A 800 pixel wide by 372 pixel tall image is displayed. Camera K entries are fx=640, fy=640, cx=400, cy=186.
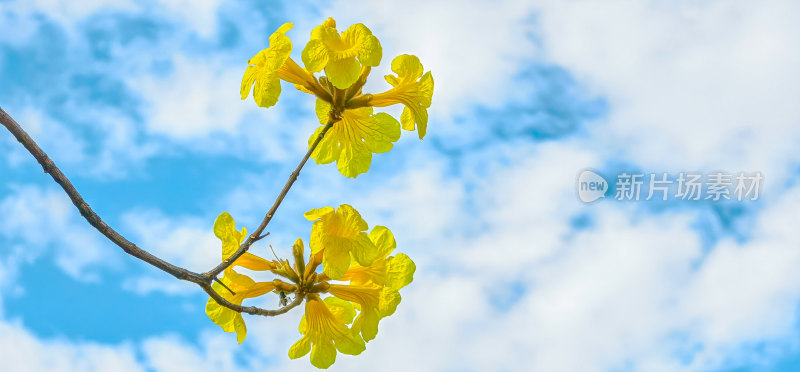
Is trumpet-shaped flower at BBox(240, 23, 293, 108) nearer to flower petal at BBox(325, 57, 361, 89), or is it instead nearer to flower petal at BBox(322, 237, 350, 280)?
flower petal at BBox(325, 57, 361, 89)

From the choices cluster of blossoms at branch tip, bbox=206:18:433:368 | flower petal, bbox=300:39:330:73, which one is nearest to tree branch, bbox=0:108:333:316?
cluster of blossoms at branch tip, bbox=206:18:433:368

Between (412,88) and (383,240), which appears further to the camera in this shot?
(412,88)

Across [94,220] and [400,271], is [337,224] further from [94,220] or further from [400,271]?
[94,220]

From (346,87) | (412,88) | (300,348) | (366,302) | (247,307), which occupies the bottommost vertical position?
(247,307)

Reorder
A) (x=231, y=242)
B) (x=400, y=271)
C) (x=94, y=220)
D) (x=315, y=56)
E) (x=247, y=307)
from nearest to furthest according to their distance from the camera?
(x=94, y=220) → (x=247, y=307) → (x=315, y=56) → (x=400, y=271) → (x=231, y=242)

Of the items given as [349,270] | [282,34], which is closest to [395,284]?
[349,270]

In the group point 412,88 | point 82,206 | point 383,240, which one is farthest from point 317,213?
point 82,206

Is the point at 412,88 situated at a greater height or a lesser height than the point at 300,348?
greater

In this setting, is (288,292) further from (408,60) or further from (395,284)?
(408,60)
